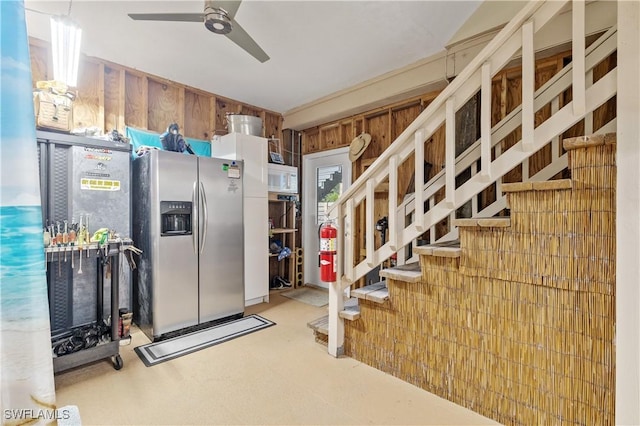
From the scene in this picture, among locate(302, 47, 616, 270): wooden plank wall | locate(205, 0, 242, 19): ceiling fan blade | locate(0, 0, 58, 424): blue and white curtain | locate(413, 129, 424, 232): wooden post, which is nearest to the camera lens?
locate(0, 0, 58, 424): blue and white curtain

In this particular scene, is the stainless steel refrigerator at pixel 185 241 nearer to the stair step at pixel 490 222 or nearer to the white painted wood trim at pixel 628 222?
the stair step at pixel 490 222

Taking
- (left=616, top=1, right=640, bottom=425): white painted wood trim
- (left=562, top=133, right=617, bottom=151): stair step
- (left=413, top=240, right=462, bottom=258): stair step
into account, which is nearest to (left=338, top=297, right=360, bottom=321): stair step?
(left=413, top=240, right=462, bottom=258): stair step

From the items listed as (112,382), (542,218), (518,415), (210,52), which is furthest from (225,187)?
(518,415)

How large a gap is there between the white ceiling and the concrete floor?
2.87m

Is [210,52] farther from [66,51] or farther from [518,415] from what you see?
[518,415]

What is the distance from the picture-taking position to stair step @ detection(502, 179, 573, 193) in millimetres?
1521

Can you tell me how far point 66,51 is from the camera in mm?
2246

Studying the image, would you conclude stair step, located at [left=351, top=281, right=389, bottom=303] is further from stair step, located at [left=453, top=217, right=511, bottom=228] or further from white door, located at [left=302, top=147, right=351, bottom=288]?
white door, located at [left=302, top=147, right=351, bottom=288]

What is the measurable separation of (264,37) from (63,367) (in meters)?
3.20

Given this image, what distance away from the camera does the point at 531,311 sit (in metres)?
1.67

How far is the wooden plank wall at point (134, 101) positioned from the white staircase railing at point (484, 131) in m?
2.69

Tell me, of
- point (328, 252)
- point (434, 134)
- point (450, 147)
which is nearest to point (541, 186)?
point (450, 147)

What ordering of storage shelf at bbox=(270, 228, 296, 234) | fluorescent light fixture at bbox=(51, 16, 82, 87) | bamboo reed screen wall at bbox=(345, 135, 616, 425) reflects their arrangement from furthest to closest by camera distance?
storage shelf at bbox=(270, 228, 296, 234)
fluorescent light fixture at bbox=(51, 16, 82, 87)
bamboo reed screen wall at bbox=(345, 135, 616, 425)

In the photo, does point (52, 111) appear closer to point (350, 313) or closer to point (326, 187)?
point (350, 313)
